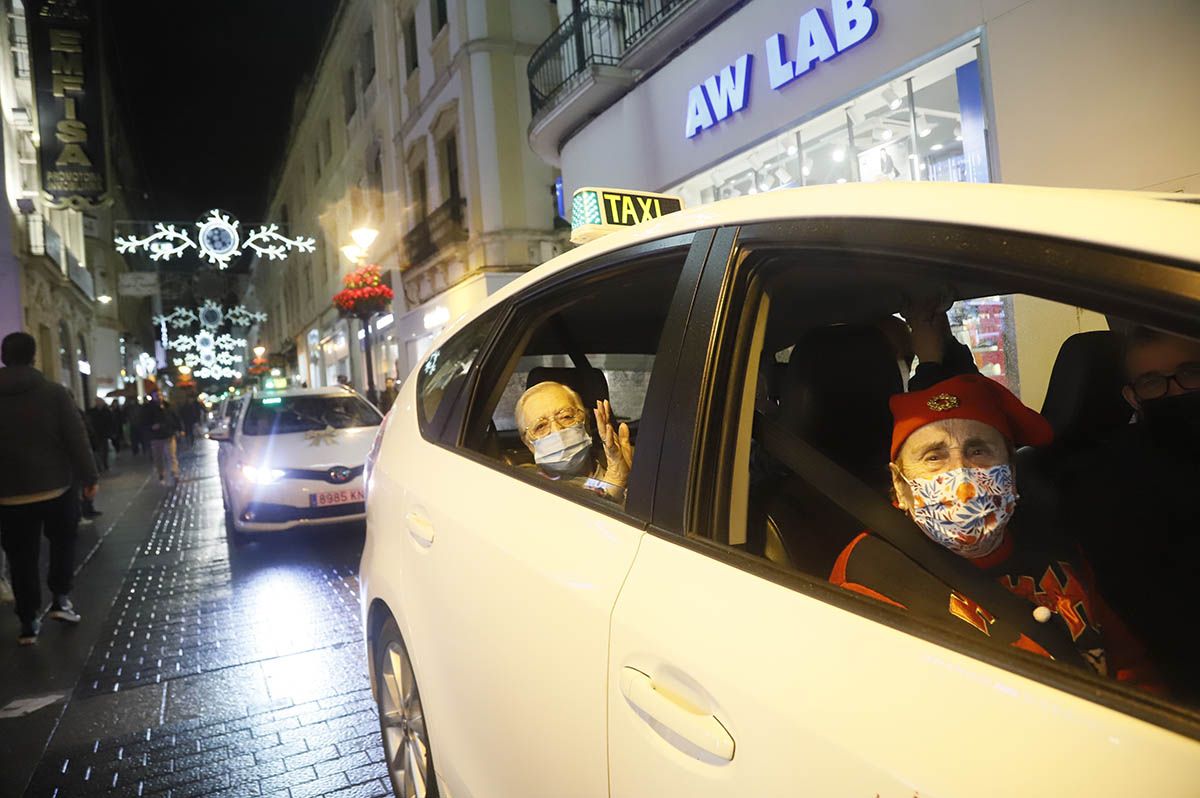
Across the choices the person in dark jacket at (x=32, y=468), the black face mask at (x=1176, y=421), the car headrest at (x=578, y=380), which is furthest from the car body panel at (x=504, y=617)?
the person in dark jacket at (x=32, y=468)

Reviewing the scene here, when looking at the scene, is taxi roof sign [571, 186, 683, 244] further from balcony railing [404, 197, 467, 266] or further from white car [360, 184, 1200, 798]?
balcony railing [404, 197, 467, 266]

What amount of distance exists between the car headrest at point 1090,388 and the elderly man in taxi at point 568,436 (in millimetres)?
1187

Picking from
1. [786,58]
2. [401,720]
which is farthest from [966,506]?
[786,58]

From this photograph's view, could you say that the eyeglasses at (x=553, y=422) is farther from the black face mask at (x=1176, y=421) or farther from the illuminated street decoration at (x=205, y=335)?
the illuminated street decoration at (x=205, y=335)

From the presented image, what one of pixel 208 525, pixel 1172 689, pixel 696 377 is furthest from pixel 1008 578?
pixel 208 525

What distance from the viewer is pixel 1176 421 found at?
143 centimetres

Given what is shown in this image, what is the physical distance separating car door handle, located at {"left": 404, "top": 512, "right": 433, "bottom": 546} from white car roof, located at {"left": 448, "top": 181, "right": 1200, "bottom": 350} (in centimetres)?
111

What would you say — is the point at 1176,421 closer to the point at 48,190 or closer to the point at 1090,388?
the point at 1090,388

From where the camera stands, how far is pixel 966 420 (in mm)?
1394

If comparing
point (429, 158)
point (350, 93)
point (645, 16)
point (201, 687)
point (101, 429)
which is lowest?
point (201, 687)

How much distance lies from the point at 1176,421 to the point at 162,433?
14.5 meters

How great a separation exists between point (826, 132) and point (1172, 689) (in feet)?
24.1

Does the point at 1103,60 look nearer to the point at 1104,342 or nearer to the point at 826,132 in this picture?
the point at 826,132

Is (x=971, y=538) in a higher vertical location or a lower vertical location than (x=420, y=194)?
lower
